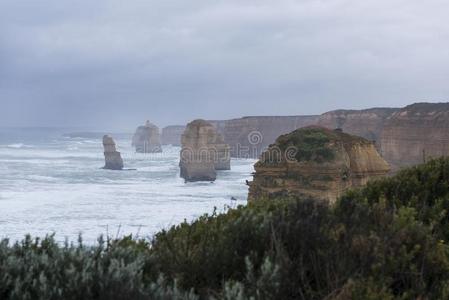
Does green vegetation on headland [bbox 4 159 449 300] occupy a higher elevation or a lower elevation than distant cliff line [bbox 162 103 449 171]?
lower

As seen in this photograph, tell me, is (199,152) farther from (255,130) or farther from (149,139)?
(149,139)

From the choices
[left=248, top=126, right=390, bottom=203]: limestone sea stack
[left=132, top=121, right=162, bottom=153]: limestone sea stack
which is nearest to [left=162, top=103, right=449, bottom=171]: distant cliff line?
[left=248, top=126, right=390, bottom=203]: limestone sea stack

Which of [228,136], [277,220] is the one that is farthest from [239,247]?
[228,136]

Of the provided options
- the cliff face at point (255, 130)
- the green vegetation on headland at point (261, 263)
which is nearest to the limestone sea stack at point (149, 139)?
the cliff face at point (255, 130)

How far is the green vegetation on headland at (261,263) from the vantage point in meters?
3.40

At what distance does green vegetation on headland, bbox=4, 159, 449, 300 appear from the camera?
11.2 ft

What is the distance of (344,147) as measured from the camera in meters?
24.7

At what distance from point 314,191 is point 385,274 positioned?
1849 cm

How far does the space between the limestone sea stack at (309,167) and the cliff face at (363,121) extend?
58.4m

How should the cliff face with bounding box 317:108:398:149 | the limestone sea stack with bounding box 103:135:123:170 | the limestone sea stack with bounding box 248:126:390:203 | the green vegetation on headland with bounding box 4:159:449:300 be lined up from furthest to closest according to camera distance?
1. the limestone sea stack with bounding box 103:135:123:170
2. the cliff face with bounding box 317:108:398:149
3. the limestone sea stack with bounding box 248:126:390:203
4. the green vegetation on headland with bounding box 4:159:449:300

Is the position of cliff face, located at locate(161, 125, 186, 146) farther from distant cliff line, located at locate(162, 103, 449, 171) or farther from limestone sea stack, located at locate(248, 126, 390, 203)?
limestone sea stack, located at locate(248, 126, 390, 203)

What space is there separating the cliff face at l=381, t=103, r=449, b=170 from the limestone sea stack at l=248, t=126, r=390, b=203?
92.7ft

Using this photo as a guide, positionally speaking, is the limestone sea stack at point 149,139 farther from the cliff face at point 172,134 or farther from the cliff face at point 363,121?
the cliff face at point 363,121

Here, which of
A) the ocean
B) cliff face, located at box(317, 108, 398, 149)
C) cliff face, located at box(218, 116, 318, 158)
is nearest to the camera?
the ocean
